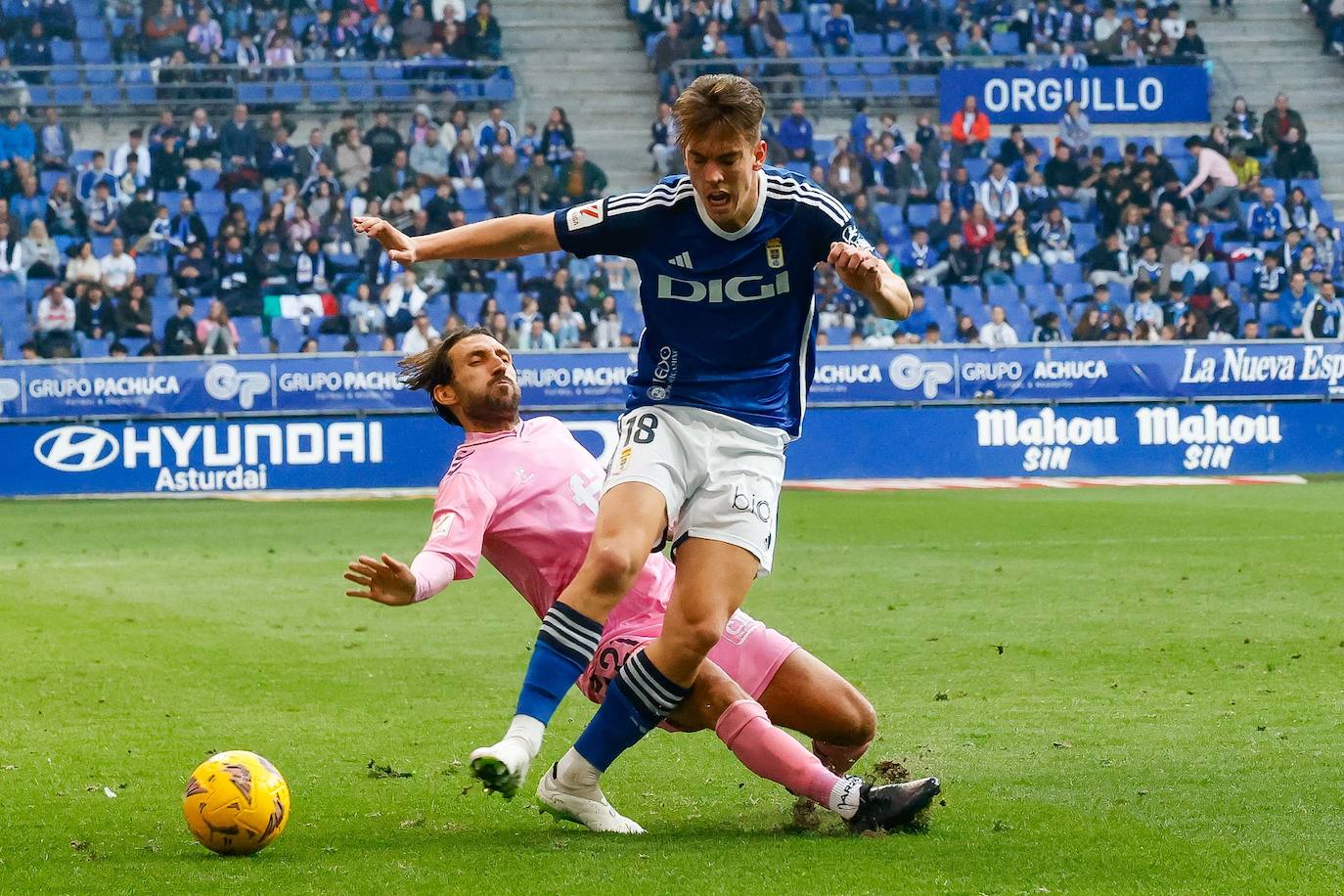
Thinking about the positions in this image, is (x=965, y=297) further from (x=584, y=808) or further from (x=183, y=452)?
(x=584, y=808)

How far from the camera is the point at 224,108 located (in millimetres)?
27016

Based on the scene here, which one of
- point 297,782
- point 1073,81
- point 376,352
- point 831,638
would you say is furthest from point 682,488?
point 1073,81

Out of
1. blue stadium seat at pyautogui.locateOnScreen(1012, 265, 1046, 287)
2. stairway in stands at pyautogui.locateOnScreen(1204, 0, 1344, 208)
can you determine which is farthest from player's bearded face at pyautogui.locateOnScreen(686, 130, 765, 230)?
stairway in stands at pyautogui.locateOnScreen(1204, 0, 1344, 208)

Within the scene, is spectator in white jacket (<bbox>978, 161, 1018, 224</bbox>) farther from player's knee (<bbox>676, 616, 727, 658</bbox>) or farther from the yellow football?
Result: the yellow football

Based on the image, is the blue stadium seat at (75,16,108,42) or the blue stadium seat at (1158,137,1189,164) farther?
the blue stadium seat at (1158,137,1189,164)

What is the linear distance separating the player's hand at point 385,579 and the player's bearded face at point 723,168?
1265 millimetres

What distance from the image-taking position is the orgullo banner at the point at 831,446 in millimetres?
Result: 20344

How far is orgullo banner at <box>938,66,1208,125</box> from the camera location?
2895 cm

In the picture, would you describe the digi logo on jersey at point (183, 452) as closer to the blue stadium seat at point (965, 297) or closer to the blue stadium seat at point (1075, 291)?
the blue stadium seat at point (965, 297)

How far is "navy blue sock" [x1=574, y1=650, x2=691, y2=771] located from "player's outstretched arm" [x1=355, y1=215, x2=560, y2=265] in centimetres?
118

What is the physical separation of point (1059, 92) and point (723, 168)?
2568cm

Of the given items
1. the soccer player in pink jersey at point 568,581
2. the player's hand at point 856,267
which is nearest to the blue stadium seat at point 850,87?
the soccer player in pink jersey at point 568,581

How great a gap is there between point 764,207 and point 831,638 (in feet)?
13.9

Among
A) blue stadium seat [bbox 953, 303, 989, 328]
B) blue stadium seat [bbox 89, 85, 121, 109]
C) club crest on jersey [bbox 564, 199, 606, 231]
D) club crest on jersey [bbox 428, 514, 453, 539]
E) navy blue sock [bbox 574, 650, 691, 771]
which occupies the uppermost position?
blue stadium seat [bbox 89, 85, 121, 109]
